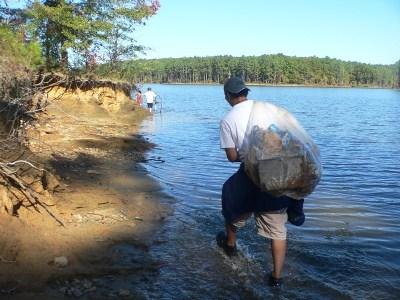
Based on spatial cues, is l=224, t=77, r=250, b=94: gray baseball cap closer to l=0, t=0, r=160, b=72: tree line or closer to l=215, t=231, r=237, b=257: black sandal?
l=215, t=231, r=237, b=257: black sandal

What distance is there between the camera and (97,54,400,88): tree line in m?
153

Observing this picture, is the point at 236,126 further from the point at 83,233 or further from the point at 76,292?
the point at 83,233

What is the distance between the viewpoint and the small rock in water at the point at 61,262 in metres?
4.76

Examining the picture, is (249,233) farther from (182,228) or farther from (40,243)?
(40,243)

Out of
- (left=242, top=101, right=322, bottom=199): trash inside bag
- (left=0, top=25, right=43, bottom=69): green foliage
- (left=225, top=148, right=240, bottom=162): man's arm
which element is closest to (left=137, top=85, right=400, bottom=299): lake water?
(left=242, top=101, right=322, bottom=199): trash inside bag

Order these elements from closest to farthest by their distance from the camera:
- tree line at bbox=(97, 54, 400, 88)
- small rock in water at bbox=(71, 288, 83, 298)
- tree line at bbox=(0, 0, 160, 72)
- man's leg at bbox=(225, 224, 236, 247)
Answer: small rock in water at bbox=(71, 288, 83, 298)
man's leg at bbox=(225, 224, 236, 247)
tree line at bbox=(0, 0, 160, 72)
tree line at bbox=(97, 54, 400, 88)

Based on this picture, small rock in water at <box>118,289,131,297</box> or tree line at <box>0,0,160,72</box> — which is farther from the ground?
tree line at <box>0,0,160,72</box>

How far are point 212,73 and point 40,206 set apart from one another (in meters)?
161

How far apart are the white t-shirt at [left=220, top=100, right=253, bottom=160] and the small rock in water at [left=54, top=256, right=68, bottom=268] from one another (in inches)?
79.0

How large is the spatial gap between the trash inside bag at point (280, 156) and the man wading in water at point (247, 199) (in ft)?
0.58

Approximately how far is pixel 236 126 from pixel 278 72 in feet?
498

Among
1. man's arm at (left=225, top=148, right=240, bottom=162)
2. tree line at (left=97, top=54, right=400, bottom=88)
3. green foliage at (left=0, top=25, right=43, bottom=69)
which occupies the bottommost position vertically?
tree line at (left=97, top=54, right=400, bottom=88)

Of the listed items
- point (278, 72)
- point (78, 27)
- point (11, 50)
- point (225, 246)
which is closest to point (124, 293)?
point (225, 246)

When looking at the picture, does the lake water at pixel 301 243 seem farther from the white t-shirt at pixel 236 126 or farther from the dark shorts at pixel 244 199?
the white t-shirt at pixel 236 126
